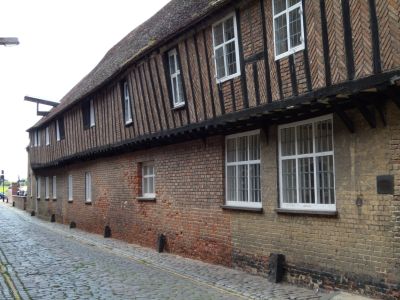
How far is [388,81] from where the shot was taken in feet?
22.8

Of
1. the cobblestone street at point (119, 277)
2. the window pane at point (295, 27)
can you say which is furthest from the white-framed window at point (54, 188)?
the window pane at point (295, 27)

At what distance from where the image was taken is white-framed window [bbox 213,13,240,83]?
11.2 m

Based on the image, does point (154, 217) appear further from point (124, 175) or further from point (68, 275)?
point (68, 275)

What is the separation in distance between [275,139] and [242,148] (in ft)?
4.55

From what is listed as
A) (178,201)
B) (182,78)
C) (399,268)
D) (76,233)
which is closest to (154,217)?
(178,201)

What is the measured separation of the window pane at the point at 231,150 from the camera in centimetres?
1160

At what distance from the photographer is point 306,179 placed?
9375mm

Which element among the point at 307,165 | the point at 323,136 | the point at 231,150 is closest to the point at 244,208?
the point at 231,150

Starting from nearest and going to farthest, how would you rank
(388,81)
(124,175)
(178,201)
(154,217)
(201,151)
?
(388,81), (201,151), (178,201), (154,217), (124,175)

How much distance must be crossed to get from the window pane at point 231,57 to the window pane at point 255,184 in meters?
2.19

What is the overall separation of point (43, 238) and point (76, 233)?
2.07 metres

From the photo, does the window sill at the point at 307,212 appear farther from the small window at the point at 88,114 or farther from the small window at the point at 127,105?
the small window at the point at 88,114

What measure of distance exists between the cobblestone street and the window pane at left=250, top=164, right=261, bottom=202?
1.60 m

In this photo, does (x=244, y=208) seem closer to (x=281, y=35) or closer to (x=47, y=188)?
(x=281, y=35)
